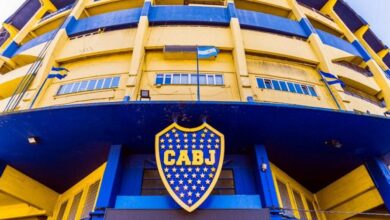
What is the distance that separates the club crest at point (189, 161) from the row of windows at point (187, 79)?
385 centimetres

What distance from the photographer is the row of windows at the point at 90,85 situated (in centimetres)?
1083

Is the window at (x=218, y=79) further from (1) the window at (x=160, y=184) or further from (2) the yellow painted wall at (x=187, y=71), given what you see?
(1) the window at (x=160, y=184)

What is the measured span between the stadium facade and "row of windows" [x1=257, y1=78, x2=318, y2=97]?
0.20ft

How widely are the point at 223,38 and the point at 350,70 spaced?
7.92 metres

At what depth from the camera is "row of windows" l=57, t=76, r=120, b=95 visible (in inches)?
427

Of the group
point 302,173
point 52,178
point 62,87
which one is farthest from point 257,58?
point 52,178

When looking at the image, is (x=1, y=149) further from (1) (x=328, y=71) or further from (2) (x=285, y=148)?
(1) (x=328, y=71)

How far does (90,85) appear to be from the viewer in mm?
11047

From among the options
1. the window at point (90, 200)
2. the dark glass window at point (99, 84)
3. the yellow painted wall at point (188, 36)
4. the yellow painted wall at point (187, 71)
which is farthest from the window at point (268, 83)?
the window at point (90, 200)

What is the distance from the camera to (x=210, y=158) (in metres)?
6.66

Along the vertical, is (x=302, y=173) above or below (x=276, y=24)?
below

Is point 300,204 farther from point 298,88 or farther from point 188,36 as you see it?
point 188,36

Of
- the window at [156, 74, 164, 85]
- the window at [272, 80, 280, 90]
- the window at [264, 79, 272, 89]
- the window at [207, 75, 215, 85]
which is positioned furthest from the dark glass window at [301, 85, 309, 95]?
the window at [156, 74, 164, 85]

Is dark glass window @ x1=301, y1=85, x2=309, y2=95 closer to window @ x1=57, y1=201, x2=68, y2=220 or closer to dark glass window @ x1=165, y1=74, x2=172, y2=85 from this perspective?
dark glass window @ x1=165, y1=74, x2=172, y2=85
